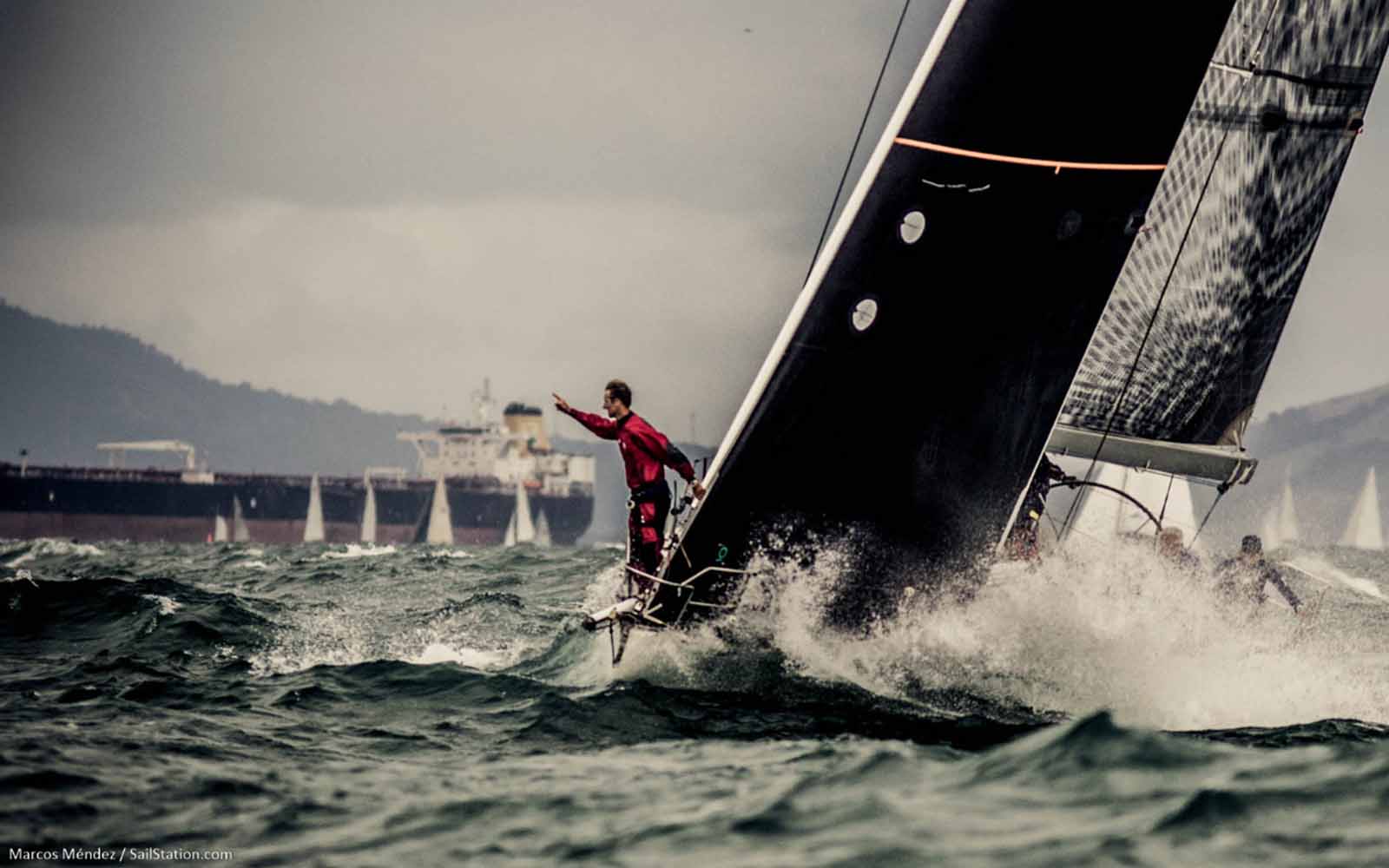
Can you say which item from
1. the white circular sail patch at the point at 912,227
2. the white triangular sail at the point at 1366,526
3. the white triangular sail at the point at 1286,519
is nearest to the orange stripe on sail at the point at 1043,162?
the white circular sail patch at the point at 912,227

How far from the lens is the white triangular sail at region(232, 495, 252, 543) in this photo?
73750 mm

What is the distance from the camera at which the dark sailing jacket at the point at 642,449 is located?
8.30 metres

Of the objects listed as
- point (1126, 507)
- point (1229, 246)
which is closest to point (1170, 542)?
point (1229, 246)

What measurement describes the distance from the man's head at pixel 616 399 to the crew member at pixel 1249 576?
475 cm

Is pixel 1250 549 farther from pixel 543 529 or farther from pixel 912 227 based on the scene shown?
pixel 543 529

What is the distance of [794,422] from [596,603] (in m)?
4.09

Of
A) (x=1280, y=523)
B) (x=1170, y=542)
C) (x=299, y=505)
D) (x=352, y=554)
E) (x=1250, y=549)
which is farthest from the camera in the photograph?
(x=299, y=505)

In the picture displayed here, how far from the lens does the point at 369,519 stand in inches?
3027

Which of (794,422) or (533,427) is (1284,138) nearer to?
(794,422)

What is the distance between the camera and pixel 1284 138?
1134 centimetres

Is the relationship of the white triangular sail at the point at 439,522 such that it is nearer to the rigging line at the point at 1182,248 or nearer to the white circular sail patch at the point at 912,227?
the rigging line at the point at 1182,248

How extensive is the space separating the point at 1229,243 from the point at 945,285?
4219mm

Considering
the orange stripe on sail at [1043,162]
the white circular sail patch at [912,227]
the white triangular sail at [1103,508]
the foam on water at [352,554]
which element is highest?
the orange stripe on sail at [1043,162]

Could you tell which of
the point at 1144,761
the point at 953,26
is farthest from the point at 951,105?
the point at 1144,761
